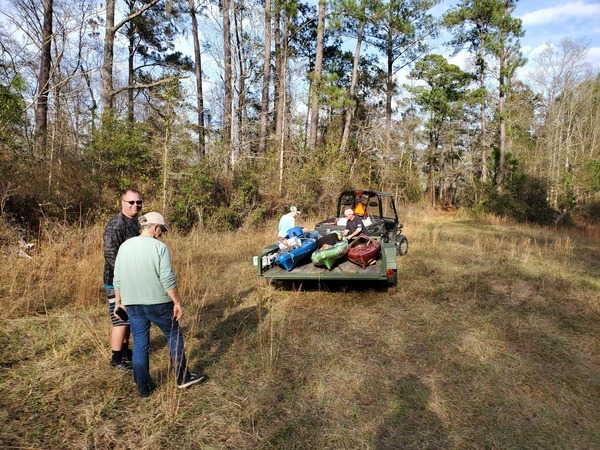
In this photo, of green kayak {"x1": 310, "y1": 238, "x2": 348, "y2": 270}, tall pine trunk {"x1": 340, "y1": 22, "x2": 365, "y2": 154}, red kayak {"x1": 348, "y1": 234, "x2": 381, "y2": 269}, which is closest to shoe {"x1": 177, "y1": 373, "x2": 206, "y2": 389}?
green kayak {"x1": 310, "y1": 238, "x2": 348, "y2": 270}

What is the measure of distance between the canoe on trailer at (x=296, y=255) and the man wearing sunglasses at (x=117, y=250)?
8.52ft

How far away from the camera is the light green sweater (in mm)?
2834

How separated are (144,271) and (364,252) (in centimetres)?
382

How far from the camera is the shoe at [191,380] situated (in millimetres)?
3165

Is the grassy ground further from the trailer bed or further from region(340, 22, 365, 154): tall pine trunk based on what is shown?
region(340, 22, 365, 154): tall pine trunk

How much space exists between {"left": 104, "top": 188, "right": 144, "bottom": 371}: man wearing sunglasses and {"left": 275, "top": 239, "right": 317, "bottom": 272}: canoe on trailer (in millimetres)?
2597

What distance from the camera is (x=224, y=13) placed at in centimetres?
1459

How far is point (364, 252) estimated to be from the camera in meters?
5.84

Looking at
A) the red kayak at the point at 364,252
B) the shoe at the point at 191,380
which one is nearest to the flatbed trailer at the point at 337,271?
the red kayak at the point at 364,252

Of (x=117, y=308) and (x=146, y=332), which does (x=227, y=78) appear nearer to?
(x=117, y=308)

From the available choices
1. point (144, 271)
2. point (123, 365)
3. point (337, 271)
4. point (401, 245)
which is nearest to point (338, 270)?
point (337, 271)

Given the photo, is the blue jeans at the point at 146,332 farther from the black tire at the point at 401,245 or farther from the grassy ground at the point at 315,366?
the black tire at the point at 401,245

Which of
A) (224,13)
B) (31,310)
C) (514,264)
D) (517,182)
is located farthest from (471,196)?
(31,310)

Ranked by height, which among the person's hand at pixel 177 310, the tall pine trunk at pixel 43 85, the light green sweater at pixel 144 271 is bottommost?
the person's hand at pixel 177 310
